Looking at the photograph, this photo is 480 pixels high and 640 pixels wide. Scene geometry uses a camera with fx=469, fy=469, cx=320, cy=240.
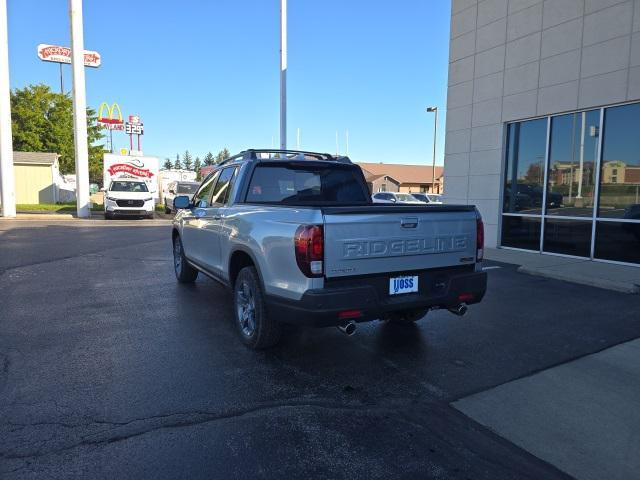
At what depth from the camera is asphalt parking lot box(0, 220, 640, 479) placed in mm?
2826

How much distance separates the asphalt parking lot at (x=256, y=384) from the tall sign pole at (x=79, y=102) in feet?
57.0

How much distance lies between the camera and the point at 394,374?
4.14 metres

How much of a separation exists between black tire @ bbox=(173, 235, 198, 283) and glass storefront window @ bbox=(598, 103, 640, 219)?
27.2ft

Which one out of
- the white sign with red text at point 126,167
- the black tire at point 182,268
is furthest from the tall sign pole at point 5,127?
the black tire at point 182,268

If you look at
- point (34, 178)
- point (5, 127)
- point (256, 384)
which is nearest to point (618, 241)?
point (256, 384)

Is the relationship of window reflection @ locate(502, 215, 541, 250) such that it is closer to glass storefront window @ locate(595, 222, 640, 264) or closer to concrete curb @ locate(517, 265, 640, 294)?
glass storefront window @ locate(595, 222, 640, 264)

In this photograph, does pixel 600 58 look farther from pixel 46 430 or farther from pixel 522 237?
pixel 46 430

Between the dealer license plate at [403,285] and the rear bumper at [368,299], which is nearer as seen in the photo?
the rear bumper at [368,299]

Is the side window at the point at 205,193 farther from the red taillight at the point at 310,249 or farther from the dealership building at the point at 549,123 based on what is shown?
the dealership building at the point at 549,123

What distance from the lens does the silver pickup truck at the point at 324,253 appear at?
3750 millimetres

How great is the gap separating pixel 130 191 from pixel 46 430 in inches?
832

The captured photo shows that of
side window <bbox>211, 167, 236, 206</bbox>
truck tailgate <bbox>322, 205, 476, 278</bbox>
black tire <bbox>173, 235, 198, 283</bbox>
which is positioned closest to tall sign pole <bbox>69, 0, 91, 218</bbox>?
black tire <bbox>173, 235, 198, 283</bbox>

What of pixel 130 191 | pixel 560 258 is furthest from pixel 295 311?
pixel 130 191

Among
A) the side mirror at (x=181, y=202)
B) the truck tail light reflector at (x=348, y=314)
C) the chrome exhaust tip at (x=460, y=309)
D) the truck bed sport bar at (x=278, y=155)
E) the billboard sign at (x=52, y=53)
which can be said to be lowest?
the chrome exhaust tip at (x=460, y=309)
